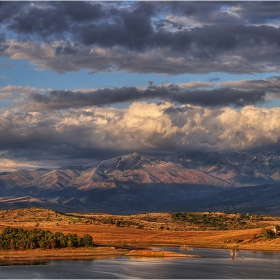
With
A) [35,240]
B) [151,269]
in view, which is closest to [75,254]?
[35,240]

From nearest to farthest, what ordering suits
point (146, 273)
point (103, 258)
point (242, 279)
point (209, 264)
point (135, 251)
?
point (242, 279)
point (146, 273)
point (209, 264)
point (103, 258)
point (135, 251)

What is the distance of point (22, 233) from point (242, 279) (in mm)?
81180

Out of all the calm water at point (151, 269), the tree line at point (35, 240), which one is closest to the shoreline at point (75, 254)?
the tree line at point (35, 240)

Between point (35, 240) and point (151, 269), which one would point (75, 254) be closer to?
point (35, 240)

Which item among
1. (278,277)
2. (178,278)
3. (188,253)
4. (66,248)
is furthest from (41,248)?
(278,277)

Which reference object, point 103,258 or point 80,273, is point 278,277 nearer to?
point 80,273

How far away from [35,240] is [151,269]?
5232cm

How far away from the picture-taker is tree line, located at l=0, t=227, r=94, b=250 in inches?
6905

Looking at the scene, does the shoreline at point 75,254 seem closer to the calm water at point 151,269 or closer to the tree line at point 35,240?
the tree line at point 35,240

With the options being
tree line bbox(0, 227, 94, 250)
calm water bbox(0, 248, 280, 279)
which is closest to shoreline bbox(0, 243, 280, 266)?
tree line bbox(0, 227, 94, 250)

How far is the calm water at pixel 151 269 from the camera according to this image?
5002 inches

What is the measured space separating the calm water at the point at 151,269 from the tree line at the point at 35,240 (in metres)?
25.0

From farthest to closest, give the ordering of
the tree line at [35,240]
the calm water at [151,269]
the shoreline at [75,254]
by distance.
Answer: the tree line at [35,240] < the shoreline at [75,254] < the calm water at [151,269]

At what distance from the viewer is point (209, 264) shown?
14825 centimetres
